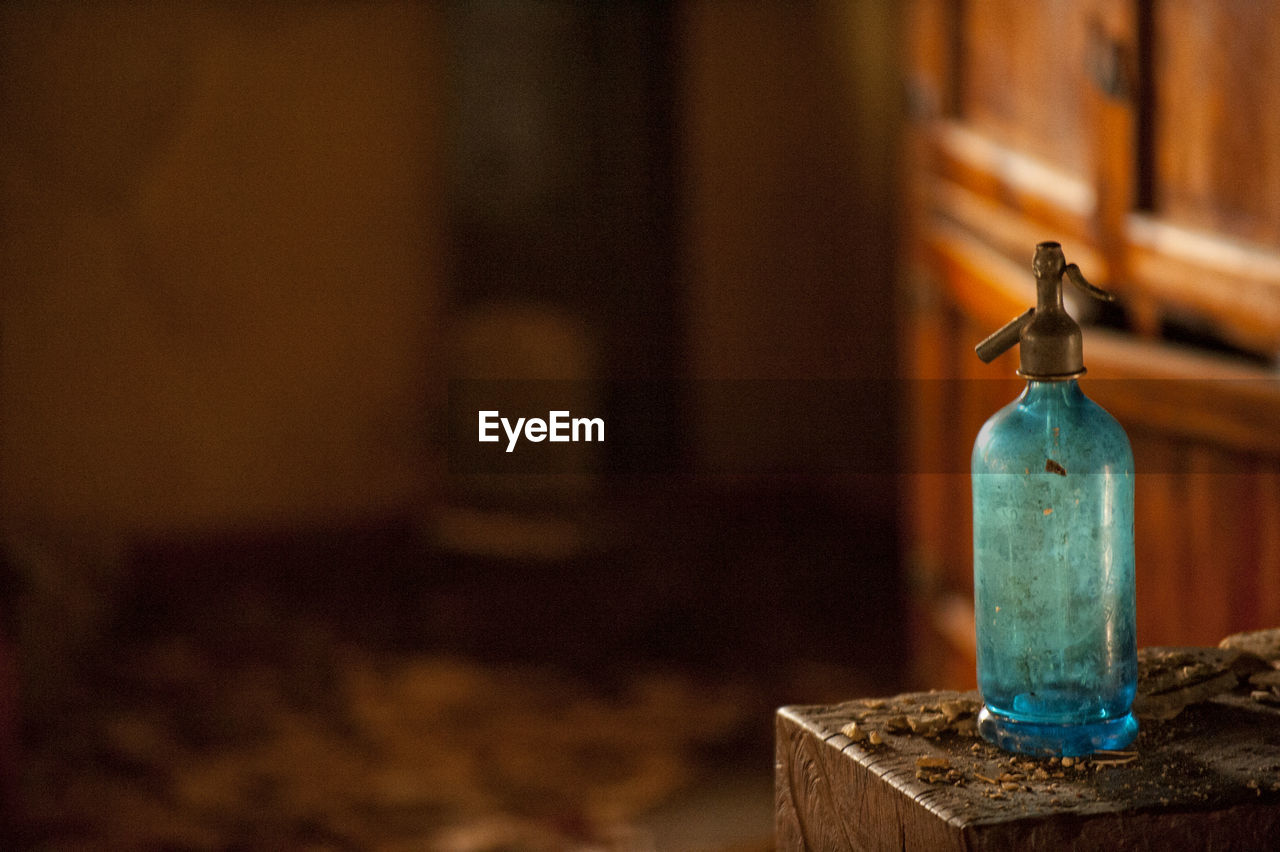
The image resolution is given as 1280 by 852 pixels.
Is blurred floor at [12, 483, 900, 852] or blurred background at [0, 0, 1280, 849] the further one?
blurred background at [0, 0, 1280, 849]

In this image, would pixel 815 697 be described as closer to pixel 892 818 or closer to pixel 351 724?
pixel 351 724

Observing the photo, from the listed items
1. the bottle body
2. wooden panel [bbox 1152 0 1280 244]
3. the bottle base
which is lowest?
the bottle base

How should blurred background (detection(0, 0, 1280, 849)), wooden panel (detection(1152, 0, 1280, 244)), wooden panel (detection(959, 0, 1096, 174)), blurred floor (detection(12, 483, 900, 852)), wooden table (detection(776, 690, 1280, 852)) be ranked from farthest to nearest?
blurred background (detection(0, 0, 1280, 849)), blurred floor (detection(12, 483, 900, 852)), wooden panel (detection(959, 0, 1096, 174)), wooden panel (detection(1152, 0, 1280, 244)), wooden table (detection(776, 690, 1280, 852))

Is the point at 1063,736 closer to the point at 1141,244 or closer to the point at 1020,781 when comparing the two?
the point at 1020,781

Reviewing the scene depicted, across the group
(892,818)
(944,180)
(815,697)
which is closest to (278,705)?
(815,697)

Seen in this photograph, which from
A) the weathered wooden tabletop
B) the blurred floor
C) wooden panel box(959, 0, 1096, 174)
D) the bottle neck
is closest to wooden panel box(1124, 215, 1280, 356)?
wooden panel box(959, 0, 1096, 174)

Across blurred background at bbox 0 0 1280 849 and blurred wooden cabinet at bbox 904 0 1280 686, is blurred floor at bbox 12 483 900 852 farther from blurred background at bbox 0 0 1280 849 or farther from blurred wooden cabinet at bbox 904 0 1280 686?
blurred wooden cabinet at bbox 904 0 1280 686

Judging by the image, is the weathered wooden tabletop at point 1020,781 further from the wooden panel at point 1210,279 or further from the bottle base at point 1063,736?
the wooden panel at point 1210,279

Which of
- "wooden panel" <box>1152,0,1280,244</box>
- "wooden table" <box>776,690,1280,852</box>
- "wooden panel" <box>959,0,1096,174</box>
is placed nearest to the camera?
"wooden table" <box>776,690,1280,852</box>
